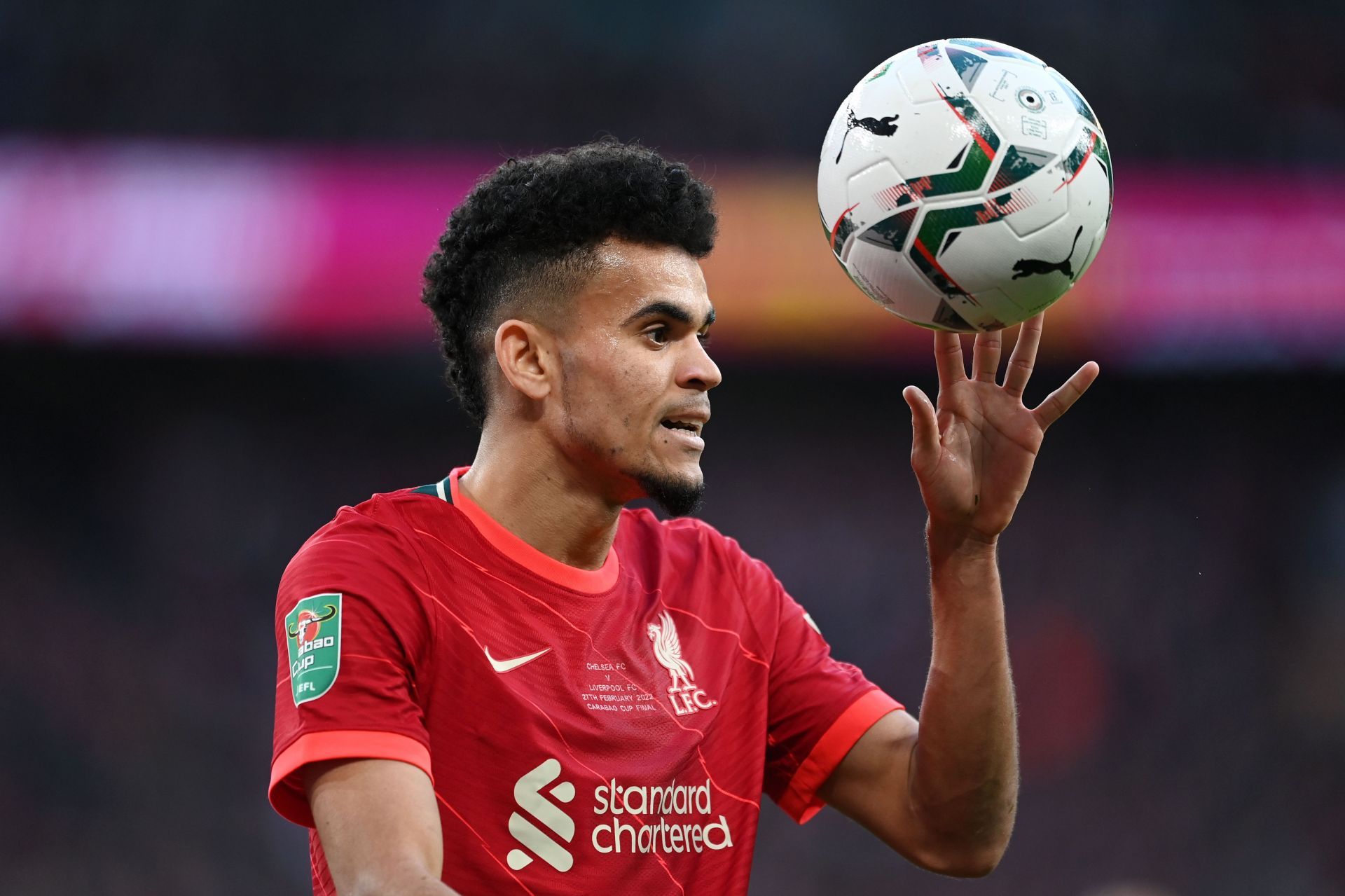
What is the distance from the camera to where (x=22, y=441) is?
873 centimetres

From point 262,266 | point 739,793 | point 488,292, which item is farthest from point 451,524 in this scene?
point 262,266

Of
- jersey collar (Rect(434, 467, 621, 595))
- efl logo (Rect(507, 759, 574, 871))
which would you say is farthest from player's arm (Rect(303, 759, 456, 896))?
jersey collar (Rect(434, 467, 621, 595))

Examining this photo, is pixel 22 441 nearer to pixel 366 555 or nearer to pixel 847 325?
pixel 847 325

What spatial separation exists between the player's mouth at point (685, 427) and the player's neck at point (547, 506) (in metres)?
0.22

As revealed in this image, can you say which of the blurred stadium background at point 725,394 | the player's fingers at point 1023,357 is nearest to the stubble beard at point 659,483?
the player's fingers at point 1023,357

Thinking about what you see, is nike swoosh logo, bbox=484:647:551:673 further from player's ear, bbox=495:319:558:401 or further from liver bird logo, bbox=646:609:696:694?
player's ear, bbox=495:319:558:401

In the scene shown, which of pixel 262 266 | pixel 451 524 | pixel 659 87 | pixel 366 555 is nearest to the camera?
pixel 366 555

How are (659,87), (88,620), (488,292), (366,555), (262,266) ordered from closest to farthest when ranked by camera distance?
(366,555), (488,292), (262,266), (88,620), (659,87)

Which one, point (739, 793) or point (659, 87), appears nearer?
point (739, 793)

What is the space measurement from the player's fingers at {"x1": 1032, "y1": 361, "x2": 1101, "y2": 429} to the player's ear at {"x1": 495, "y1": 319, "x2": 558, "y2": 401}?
1.07 meters

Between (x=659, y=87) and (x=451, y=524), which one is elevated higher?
(x=659, y=87)

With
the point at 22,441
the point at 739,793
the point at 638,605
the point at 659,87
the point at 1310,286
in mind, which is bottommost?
the point at 22,441

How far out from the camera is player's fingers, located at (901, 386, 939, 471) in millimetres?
2973

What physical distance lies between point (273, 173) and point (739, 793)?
591 centimetres
